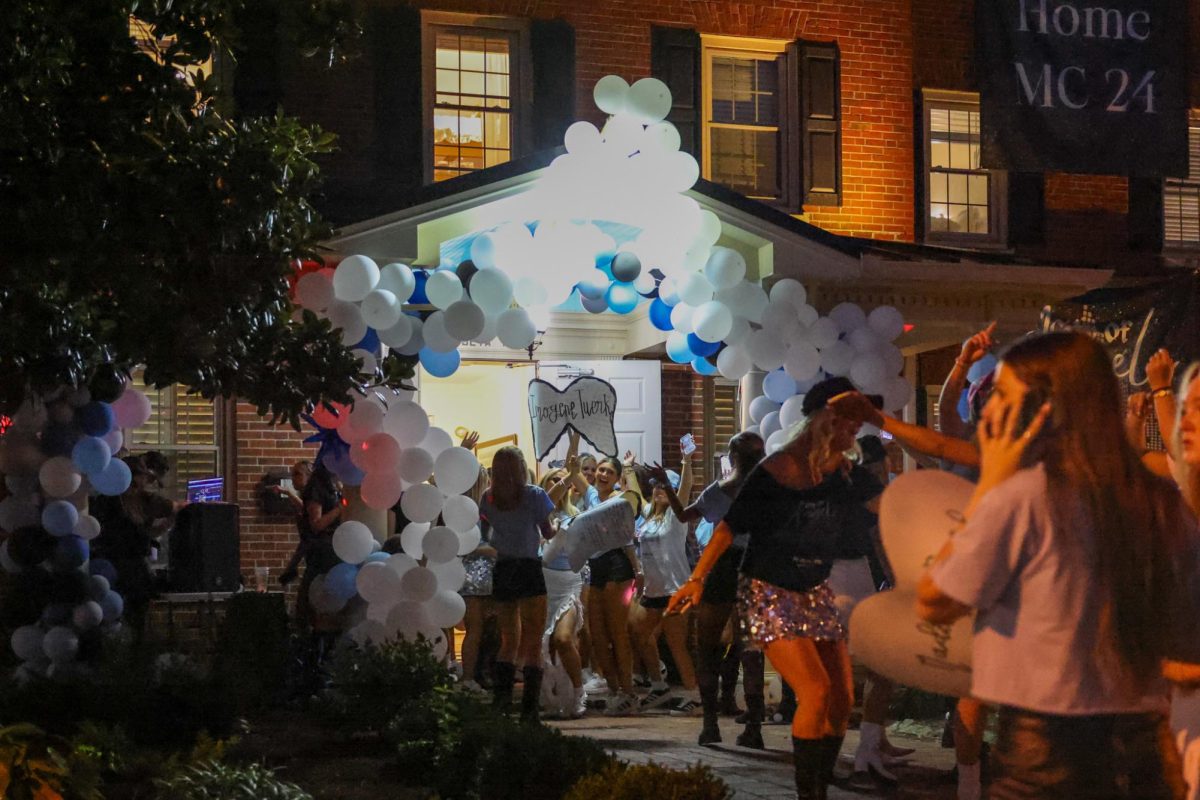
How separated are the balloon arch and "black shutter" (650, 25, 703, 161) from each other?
4.23 meters

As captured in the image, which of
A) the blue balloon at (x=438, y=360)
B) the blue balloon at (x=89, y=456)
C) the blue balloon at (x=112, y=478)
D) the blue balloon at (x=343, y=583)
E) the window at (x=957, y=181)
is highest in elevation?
the window at (x=957, y=181)

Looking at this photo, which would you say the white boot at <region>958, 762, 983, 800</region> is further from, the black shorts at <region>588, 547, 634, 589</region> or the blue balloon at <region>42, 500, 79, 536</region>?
the blue balloon at <region>42, 500, 79, 536</region>

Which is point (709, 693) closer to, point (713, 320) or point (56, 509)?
point (713, 320)

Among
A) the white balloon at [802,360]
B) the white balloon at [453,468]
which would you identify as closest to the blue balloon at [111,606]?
the white balloon at [453,468]

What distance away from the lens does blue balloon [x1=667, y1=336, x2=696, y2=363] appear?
11.1 m

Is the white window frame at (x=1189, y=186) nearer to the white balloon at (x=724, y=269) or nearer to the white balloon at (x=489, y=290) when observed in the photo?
the white balloon at (x=724, y=269)

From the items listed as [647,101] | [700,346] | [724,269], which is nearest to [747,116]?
[700,346]

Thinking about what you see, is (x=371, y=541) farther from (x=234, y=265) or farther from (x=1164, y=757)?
(x=1164, y=757)

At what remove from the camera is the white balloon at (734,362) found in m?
10.5

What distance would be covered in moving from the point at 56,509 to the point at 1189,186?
12721mm

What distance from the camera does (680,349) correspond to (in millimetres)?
11125

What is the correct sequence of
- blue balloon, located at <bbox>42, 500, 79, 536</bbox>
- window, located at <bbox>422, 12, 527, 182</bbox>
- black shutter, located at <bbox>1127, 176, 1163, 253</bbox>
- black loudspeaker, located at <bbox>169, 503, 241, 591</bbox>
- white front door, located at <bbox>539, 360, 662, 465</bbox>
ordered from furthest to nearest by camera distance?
black shutter, located at <bbox>1127, 176, 1163, 253</bbox>
window, located at <bbox>422, 12, 527, 182</bbox>
white front door, located at <bbox>539, 360, 662, 465</bbox>
black loudspeaker, located at <bbox>169, 503, 241, 591</bbox>
blue balloon, located at <bbox>42, 500, 79, 536</bbox>

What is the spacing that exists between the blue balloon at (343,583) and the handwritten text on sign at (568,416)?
2316mm

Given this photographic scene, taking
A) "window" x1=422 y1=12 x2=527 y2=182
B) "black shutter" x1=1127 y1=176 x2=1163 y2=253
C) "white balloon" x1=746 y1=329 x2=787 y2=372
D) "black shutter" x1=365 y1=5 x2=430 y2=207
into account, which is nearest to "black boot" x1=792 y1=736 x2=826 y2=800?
"white balloon" x1=746 y1=329 x2=787 y2=372
